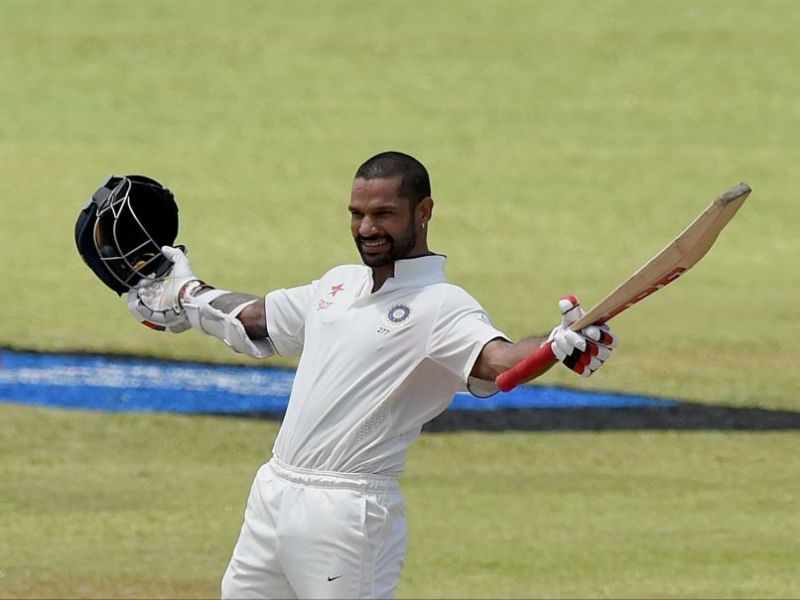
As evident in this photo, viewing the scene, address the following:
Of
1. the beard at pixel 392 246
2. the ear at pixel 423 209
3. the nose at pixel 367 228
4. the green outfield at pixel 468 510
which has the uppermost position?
the ear at pixel 423 209

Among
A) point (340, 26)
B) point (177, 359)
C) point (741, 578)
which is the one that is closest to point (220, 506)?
point (741, 578)

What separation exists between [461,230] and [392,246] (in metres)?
14.6

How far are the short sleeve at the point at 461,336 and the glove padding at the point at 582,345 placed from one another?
0.33 m

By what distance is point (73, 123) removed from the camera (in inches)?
914

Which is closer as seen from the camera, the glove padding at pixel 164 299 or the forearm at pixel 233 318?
the forearm at pixel 233 318

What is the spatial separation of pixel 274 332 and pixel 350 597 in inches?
37.0

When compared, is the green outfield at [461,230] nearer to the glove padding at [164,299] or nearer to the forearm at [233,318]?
the glove padding at [164,299]

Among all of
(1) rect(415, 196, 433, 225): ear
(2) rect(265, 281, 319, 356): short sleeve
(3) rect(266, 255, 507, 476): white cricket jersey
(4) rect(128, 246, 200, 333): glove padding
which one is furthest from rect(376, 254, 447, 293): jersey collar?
(4) rect(128, 246, 200, 333): glove padding

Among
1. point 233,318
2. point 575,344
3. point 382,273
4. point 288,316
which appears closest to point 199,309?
point 233,318

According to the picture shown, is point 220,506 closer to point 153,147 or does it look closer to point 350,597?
point 350,597

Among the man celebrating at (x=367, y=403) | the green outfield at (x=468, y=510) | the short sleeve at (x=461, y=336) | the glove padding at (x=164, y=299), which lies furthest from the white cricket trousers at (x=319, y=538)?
the green outfield at (x=468, y=510)

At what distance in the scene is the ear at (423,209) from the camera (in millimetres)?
5852

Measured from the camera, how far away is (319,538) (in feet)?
18.6

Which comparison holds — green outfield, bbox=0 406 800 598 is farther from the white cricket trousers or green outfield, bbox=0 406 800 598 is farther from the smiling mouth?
the smiling mouth
